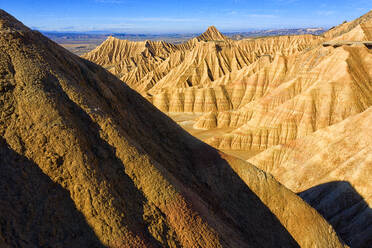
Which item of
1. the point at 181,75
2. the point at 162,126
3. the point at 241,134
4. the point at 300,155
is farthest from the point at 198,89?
the point at 162,126

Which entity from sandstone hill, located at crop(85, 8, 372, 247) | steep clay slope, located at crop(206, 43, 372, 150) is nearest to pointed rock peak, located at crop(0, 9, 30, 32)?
sandstone hill, located at crop(85, 8, 372, 247)

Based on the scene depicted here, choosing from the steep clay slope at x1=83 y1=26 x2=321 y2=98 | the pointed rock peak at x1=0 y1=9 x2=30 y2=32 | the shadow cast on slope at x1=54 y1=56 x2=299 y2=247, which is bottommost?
the steep clay slope at x1=83 y1=26 x2=321 y2=98

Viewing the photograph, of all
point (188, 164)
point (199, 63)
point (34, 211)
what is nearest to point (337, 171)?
point (188, 164)

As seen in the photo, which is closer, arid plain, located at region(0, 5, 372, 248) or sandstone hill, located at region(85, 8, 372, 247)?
arid plain, located at region(0, 5, 372, 248)

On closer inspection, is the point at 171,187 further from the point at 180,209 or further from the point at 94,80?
the point at 94,80

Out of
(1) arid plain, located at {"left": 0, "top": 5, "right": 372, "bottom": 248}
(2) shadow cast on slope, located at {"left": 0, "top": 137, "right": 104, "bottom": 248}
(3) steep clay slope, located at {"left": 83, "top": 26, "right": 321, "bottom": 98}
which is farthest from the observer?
(3) steep clay slope, located at {"left": 83, "top": 26, "right": 321, "bottom": 98}

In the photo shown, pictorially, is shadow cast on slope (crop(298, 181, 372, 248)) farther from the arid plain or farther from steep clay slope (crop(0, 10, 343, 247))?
steep clay slope (crop(0, 10, 343, 247))

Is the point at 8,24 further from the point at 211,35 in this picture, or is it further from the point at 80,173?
the point at 211,35

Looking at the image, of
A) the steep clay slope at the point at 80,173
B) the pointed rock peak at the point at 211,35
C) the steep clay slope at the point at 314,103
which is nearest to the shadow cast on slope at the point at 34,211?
the steep clay slope at the point at 80,173
